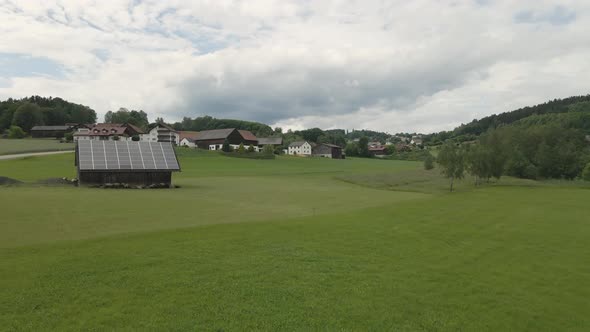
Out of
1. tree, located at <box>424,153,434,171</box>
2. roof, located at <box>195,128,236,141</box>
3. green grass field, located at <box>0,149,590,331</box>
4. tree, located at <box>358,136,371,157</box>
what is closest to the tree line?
tree, located at <box>424,153,434,171</box>

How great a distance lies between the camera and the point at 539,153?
69.4 meters

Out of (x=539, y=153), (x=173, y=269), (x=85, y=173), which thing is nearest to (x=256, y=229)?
(x=173, y=269)

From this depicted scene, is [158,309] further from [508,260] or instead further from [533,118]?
[533,118]

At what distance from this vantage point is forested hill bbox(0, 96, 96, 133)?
14250 centimetres

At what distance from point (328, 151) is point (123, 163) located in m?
113

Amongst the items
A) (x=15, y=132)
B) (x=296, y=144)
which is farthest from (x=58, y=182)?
(x=296, y=144)

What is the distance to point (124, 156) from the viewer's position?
4469 centimetres

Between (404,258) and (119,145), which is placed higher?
(119,145)

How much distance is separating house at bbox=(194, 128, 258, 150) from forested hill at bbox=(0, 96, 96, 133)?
65.5 m

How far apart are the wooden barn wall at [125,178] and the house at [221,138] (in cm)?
7975

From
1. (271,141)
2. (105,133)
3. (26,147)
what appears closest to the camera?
(26,147)

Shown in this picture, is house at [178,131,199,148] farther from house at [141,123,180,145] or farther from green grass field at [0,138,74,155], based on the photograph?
green grass field at [0,138,74,155]

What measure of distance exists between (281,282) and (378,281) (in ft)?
9.48

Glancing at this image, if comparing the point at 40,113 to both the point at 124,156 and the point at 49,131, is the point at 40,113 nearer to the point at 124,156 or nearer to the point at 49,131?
the point at 49,131
